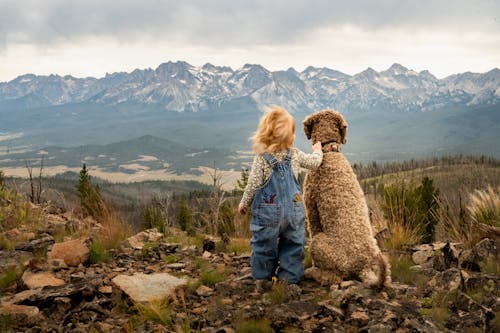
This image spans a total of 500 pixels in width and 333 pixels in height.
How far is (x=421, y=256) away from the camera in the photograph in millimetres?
6242

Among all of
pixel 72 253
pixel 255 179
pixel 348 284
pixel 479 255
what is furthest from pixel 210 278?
pixel 479 255

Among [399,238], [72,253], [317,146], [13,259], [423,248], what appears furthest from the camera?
[399,238]

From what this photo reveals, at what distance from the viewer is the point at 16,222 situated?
7.77 m

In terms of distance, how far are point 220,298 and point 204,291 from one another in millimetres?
288

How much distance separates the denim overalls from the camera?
5289 mm

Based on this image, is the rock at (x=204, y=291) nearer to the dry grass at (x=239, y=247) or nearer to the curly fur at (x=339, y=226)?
the curly fur at (x=339, y=226)

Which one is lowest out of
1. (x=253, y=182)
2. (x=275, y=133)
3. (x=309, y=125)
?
(x=253, y=182)

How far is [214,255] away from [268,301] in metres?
2.26

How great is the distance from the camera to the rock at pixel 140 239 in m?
6.99

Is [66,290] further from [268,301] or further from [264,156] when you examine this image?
[264,156]

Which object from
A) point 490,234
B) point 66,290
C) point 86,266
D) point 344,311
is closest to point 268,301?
point 344,311

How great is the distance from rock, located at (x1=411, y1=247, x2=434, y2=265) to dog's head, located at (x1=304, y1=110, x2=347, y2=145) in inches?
81.8

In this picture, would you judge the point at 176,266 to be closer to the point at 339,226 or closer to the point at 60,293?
the point at 60,293

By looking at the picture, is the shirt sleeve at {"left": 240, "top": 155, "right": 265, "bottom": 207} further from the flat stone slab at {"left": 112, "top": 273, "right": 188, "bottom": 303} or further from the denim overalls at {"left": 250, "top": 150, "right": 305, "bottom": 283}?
the flat stone slab at {"left": 112, "top": 273, "right": 188, "bottom": 303}
